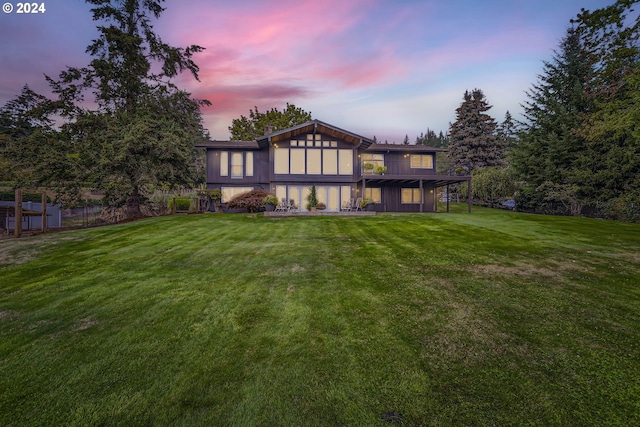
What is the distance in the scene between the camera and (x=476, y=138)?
37.2m

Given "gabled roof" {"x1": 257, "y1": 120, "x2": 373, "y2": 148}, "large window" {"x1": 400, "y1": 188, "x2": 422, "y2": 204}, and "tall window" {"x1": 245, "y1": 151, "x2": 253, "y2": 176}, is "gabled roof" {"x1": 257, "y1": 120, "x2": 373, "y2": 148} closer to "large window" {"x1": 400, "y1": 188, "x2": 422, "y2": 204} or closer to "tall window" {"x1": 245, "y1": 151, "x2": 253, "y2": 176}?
"tall window" {"x1": 245, "y1": 151, "x2": 253, "y2": 176}

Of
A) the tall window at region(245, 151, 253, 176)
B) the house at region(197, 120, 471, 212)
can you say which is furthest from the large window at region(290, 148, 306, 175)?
the tall window at region(245, 151, 253, 176)

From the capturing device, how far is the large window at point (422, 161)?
24.3 meters

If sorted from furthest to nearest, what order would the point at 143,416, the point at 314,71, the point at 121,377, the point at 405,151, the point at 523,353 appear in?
the point at 314,71 → the point at 405,151 → the point at 523,353 → the point at 121,377 → the point at 143,416

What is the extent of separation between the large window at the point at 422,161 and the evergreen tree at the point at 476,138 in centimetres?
1614

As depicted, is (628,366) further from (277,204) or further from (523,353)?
(277,204)

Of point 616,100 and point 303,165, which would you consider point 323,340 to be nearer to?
point 616,100

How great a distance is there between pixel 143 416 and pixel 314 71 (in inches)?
1108

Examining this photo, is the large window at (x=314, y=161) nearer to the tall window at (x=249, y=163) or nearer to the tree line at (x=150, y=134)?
the tall window at (x=249, y=163)

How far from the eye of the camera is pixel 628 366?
3021 mm

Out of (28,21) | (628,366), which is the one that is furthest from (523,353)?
(28,21)

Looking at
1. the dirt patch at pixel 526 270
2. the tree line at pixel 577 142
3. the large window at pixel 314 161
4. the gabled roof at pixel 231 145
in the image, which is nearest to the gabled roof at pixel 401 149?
the tree line at pixel 577 142

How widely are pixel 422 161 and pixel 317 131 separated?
1026 centimetres

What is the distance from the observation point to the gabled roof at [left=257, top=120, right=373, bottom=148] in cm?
2055
